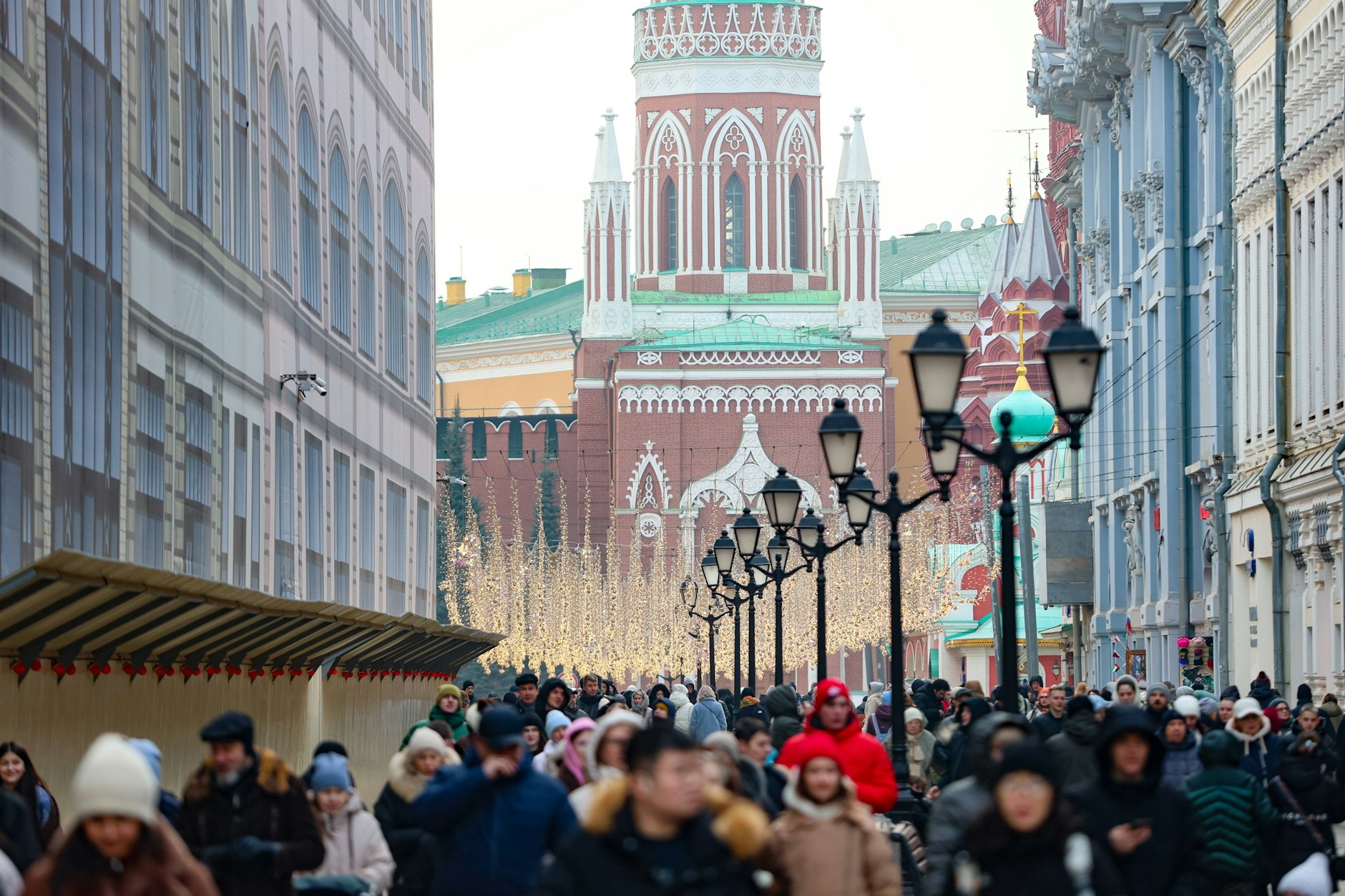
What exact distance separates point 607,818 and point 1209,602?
3618cm

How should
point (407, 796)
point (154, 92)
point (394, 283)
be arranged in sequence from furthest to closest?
point (394, 283), point (154, 92), point (407, 796)

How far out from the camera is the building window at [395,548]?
143 ft

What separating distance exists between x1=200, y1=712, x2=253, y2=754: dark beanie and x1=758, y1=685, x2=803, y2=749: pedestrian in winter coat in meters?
6.30

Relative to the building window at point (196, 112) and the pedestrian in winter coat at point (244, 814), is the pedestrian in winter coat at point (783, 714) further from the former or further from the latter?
the building window at point (196, 112)

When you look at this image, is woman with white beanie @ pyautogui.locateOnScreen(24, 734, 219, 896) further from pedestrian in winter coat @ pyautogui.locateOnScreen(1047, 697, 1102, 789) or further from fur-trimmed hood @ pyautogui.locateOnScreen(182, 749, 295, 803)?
pedestrian in winter coat @ pyautogui.locateOnScreen(1047, 697, 1102, 789)

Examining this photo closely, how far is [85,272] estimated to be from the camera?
22.3 metres

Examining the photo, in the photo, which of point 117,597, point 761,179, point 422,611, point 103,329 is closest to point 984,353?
point 761,179

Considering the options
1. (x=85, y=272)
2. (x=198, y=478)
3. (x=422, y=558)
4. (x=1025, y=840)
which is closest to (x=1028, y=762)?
(x=1025, y=840)

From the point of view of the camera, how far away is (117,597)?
1518 centimetres

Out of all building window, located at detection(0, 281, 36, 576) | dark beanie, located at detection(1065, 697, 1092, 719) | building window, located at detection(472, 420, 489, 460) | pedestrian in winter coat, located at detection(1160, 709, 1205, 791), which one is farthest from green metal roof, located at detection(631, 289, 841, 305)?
pedestrian in winter coat, located at detection(1160, 709, 1205, 791)

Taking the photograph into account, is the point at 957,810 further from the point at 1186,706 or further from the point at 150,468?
the point at 150,468

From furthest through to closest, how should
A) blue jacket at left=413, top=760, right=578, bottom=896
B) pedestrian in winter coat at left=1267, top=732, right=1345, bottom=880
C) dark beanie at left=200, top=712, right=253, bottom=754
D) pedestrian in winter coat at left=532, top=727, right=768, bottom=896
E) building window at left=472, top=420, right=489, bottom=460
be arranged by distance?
building window at left=472, top=420, right=489, bottom=460, pedestrian in winter coat at left=1267, top=732, right=1345, bottom=880, dark beanie at left=200, top=712, right=253, bottom=754, blue jacket at left=413, top=760, right=578, bottom=896, pedestrian in winter coat at left=532, top=727, right=768, bottom=896

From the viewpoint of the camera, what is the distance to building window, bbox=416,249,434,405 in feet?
155

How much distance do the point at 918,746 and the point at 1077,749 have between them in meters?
6.63
